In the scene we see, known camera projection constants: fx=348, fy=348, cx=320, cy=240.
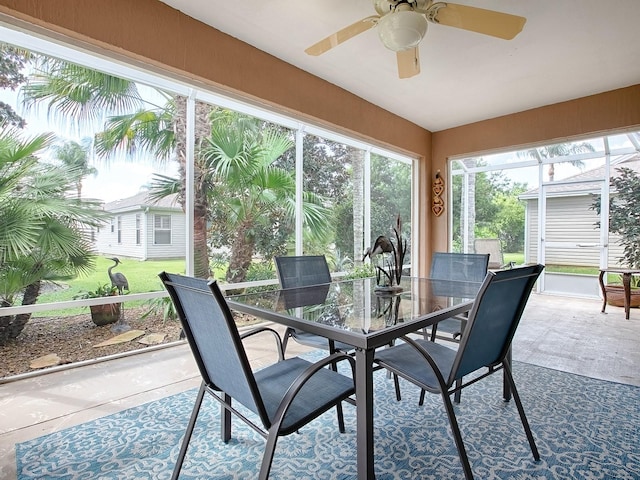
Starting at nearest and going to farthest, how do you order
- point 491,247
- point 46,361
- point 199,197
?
1. point 46,361
2. point 199,197
3. point 491,247

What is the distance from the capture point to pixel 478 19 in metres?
1.92

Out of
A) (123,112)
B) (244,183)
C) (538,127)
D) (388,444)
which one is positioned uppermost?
(538,127)

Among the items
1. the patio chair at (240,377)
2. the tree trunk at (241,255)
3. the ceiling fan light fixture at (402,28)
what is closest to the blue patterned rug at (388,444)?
the patio chair at (240,377)

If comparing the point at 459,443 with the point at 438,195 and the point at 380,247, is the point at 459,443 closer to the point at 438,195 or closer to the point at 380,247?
the point at 380,247

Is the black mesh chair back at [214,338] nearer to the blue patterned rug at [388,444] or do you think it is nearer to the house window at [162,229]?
the blue patterned rug at [388,444]

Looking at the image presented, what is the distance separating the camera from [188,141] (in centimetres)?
310

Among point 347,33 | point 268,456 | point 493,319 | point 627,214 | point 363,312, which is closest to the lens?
point 268,456

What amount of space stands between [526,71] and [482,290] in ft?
9.56

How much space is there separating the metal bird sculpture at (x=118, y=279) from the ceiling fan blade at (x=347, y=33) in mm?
2246

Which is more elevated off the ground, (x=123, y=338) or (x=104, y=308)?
(x=104, y=308)

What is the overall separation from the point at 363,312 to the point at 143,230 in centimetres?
235

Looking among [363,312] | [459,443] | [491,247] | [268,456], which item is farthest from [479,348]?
[491,247]

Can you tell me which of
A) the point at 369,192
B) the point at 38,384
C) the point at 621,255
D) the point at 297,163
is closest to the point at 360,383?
the point at 38,384

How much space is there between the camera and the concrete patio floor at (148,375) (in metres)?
1.95
